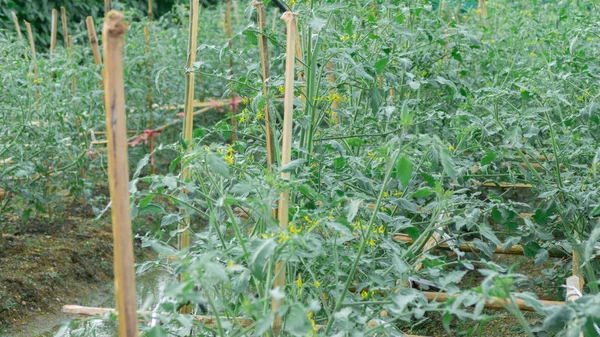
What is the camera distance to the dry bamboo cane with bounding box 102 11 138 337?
4.35 ft

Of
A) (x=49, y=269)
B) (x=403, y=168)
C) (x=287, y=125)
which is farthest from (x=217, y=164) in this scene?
(x=49, y=269)

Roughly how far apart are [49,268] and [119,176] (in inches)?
113

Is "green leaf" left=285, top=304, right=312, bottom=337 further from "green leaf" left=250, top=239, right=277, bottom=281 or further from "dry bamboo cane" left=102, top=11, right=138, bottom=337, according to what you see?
"dry bamboo cane" left=102, top=11, right=138, bottom=337

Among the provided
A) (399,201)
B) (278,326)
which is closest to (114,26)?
(278,326)

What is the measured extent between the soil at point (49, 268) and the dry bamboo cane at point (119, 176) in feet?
7.58

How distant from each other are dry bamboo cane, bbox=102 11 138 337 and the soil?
231 centimetres

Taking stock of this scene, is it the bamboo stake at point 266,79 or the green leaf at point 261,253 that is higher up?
the bamboo stake at point 266,79

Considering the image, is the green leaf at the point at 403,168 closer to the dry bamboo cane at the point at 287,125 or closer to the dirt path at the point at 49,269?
the dry bamboo cane at the point at 287,125

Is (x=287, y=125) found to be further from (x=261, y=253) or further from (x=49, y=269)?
(x=49, y=269)

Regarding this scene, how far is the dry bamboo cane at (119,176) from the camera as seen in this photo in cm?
133

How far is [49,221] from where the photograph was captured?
4.62 m

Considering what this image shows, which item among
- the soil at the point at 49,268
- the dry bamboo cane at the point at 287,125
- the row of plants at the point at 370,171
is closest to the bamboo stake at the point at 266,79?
the row of plants at the point at 370,171

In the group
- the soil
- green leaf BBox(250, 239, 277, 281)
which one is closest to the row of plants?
green leaf BBox(250, 239, 277, 281)

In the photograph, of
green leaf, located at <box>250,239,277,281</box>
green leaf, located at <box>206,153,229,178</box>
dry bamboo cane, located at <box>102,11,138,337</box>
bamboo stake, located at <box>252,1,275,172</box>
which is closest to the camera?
dry bamboo cane, located at <box>102,11,138,337</box>
